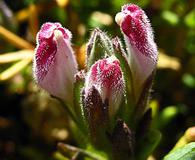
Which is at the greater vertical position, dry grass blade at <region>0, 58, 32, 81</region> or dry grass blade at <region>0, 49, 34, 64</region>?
dry grass blade at <region>0, 49, 34, 64</region>

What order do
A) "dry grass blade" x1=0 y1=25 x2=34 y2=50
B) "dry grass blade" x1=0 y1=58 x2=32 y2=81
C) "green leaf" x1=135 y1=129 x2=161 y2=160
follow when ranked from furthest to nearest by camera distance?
"dry grass blade" x1=0 y1=25 x2=34 y2=50
"dry grass blade" x1=0 y1=58 x2=32 y2=81
"green leaf" x1=135 y1=129 x2=161 y2=160

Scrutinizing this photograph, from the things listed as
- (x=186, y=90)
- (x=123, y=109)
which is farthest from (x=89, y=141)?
(x=186, y=90)

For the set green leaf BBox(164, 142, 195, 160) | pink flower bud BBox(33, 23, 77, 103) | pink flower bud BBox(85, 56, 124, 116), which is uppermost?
pink flower bud BBox(33, 23, 77, 103)

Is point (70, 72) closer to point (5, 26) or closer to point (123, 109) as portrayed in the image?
point (123, 109)

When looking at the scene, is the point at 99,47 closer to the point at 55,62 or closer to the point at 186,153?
the point at 55,62

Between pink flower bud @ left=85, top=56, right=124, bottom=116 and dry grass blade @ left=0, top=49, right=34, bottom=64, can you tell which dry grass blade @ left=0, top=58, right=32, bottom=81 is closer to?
dry grass blade @ left=0, top=49, right=34, bottom=64

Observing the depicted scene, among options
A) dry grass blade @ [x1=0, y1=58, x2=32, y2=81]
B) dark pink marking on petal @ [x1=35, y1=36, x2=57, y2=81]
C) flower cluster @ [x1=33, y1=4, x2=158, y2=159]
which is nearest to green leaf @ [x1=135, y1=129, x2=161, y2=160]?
flower cluster @ [x1=33, y1=4, x2=158, y2=159]

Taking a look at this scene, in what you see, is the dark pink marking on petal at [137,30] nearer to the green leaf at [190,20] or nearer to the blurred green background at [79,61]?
the blurred green background at [79,61]
